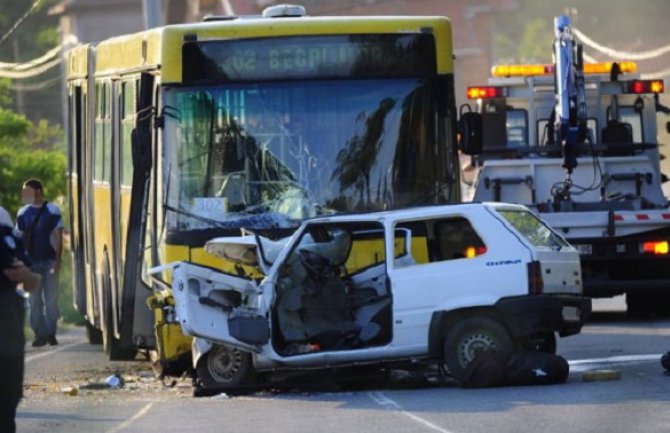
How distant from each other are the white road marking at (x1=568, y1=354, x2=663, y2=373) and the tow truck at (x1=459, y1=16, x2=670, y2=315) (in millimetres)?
4375

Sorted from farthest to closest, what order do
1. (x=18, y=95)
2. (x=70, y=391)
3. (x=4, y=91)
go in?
(x=18, y=95), (x=4, y=91), (x=70, y=391)

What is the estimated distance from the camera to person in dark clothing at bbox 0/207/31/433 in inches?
419

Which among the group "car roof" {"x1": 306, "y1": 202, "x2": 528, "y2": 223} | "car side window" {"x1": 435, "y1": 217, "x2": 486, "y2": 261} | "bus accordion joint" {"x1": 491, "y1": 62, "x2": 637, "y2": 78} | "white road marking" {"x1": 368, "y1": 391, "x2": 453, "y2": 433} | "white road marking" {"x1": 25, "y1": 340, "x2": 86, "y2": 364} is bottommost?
"white road marking" {"x1": 368, "y1": 391, "x2": 453, "y2": 433}

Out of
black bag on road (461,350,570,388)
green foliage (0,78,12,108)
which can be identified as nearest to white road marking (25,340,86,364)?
black bag on road (461,350,570,388)

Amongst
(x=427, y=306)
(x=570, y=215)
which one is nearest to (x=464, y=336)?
(x=427, y=306)

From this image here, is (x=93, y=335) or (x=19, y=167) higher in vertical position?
(x=19, y=167)

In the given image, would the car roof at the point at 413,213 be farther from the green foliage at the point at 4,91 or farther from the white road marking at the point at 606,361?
→ the green foliage at the point at 4,91

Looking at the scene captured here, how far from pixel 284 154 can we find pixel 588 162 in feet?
27.4

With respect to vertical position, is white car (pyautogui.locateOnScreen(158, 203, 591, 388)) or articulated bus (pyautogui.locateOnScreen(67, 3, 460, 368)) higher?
articulated bus (pyautogui.locateOnScreen(67, 3, 460, 368))

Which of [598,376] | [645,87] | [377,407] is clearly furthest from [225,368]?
[645,87]

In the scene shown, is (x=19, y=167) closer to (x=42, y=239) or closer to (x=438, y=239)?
(x=42, y=239)

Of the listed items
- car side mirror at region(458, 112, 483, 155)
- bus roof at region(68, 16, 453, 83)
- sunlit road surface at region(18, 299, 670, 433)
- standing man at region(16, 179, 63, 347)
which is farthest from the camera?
standing man at region(16, 179, 63, 347)

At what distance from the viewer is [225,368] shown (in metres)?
15.8

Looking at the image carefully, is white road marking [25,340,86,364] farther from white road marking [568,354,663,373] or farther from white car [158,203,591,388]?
white road marking [568,354,663,373]
